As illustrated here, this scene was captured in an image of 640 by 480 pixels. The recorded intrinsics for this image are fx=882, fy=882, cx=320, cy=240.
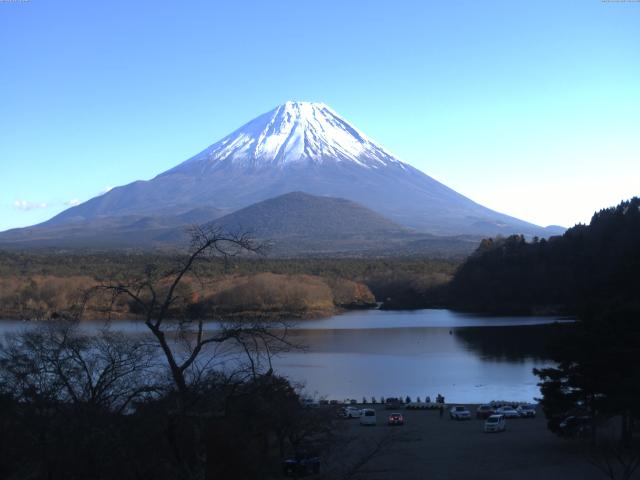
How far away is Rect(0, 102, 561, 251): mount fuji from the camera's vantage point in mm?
140375

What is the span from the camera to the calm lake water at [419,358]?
2119 cm

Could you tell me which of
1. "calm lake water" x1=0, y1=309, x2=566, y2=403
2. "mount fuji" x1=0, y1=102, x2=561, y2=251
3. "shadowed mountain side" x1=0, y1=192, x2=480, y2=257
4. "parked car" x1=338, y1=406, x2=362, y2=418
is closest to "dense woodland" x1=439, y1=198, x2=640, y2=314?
"calm lake water" x1=0, y1=309, x2=566, y2=403

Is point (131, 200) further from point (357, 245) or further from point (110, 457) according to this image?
point (110, 457)

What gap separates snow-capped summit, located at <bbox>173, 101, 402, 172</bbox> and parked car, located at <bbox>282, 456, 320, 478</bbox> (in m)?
143

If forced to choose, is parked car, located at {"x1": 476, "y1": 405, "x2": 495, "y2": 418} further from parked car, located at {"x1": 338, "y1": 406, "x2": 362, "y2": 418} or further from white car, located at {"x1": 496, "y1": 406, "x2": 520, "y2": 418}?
parked car, located at {"x1": 338, "y1": 406, "x2": 362, "y2": 418}

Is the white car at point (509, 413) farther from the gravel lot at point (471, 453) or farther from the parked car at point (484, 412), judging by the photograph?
the gravel lot at point (471, 453)

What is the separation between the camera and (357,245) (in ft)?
352

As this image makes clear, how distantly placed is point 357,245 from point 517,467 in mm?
96430

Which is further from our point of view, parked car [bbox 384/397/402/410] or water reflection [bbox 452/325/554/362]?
water reflection [bbox 452/325/554/362]

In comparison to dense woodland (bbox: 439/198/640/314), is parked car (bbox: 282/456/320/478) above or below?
below

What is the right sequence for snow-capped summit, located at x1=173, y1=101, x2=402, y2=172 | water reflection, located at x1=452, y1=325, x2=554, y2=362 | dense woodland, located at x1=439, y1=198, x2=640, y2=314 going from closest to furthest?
water reflection, located at x1=452, y1=325, x2=554, y2=362, dense woodland, located at x1=439, y1=198, x2=640, y2=314, snow-capped summit, located at x1=173, y1=101, x2=402, y2=172

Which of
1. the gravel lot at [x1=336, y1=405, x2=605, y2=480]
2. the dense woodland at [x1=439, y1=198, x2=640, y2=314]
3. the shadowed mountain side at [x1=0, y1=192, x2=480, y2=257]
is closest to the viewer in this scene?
the gravel lot at [x1=336, y1=405, x2=605, y2=480]

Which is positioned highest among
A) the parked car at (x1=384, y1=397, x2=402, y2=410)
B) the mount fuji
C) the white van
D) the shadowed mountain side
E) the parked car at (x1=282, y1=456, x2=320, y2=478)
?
the mount fuji

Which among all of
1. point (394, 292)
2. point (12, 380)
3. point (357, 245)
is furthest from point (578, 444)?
point (357, 245)
